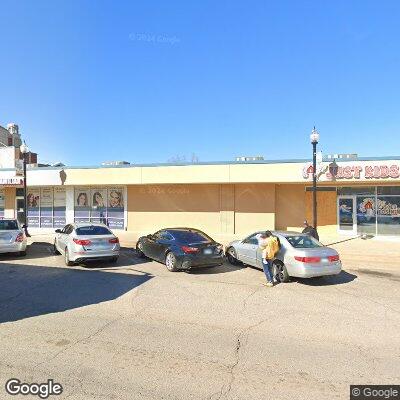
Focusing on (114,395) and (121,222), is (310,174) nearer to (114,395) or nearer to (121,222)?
(121,222)

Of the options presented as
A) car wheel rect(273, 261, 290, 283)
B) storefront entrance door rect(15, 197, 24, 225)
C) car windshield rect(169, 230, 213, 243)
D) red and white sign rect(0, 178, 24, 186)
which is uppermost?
red and white sign rect(0, 178, 24, 186)

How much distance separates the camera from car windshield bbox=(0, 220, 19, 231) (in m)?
14.3

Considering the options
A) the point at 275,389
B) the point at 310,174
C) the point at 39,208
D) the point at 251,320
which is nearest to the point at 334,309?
the point at 251,320

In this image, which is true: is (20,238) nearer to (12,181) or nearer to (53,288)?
(53,288)

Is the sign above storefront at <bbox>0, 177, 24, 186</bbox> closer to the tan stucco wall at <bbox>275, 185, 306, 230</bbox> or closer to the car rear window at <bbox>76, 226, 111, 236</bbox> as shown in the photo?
the car rear window at <bbox>76, 226, 111, 236</bbox>

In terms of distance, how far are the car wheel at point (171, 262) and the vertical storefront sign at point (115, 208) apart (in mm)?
12514

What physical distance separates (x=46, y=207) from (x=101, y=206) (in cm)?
408

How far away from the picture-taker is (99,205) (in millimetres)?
24109

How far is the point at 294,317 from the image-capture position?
725 cm

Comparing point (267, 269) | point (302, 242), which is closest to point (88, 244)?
point (267, 269)

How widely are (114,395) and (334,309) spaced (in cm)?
521

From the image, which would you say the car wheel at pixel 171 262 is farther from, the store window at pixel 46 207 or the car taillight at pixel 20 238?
the store window at pixel 46 207

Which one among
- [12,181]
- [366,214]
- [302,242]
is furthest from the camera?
[12,181]

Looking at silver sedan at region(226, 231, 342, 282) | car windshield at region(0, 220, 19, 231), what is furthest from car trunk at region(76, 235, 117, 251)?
silver sedan at region(226, 231, 342, 282)
